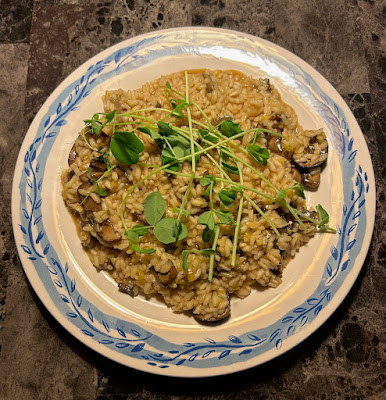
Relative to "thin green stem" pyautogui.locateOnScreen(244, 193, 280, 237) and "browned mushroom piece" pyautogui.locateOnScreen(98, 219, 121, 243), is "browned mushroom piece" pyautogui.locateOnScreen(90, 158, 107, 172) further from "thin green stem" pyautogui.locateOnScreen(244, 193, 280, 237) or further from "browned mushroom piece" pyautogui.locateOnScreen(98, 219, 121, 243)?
"thin green stem" pyautogui.locateOnScreen(244, 193, 280, 237)

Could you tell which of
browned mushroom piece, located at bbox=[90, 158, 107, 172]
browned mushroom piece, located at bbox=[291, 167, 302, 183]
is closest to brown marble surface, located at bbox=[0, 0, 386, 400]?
browned mushroom piece, located at bbox=[291, 167, 302, 183]

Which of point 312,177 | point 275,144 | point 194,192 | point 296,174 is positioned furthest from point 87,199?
point 312,177

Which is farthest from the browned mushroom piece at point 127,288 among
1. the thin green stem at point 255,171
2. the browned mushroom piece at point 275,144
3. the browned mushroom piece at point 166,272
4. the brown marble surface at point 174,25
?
the browned mushroom piece at point 275,144

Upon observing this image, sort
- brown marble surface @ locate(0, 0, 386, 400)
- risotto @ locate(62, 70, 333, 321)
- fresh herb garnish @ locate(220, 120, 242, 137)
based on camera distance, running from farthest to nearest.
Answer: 1. brown marble surface @ locate(0, 0, 386, 400)
2. fresh herb garnish @ locate(220, 120, 242, 137)
3. risotto @ locate(62, 70, 333, 321)

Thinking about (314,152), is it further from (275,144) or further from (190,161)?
(190,161)

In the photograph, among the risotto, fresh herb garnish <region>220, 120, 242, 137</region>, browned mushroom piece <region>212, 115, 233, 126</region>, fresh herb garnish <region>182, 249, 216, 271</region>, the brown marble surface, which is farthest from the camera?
the brown marble surface

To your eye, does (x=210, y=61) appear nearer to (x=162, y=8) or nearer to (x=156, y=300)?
(x=162, y=8)
